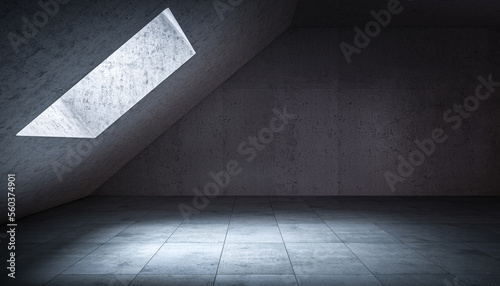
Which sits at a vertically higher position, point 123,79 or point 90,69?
point 123,79

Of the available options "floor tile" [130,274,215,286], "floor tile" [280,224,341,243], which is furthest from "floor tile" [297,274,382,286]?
"floor tile" [280,224,341,243]

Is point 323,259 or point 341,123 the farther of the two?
point 341,123

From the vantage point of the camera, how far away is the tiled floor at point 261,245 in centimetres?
436

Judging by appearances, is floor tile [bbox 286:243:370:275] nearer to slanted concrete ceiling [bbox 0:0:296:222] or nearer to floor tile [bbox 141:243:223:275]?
floor tile [bbox 141:243:223:275]

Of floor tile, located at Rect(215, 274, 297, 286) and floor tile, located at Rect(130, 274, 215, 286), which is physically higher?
floor tile, located at Rect(130, 274, 215, 286)

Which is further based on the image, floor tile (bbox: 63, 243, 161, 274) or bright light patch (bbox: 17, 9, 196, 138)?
bright light patch (bbox: 17, 9, 196, 138)

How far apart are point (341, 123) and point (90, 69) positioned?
801cm

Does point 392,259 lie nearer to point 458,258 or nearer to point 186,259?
point 458,258

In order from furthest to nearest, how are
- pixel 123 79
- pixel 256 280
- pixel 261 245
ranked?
1. pixel 123 79
2. pixel 261 245
3. pixel 256 280

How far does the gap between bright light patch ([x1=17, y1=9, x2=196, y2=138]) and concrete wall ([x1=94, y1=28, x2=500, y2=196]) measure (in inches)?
166

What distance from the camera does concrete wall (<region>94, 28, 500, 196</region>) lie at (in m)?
11.5

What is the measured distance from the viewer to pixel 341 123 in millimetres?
11516

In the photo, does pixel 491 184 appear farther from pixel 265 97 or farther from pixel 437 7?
pixel 265 97

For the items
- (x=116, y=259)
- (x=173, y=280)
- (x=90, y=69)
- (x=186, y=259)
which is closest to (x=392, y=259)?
(x=186, y=259)
